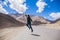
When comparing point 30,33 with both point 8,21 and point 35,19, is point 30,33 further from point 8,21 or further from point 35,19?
point 8,21

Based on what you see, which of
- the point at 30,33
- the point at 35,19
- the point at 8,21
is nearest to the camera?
the point at 30,33

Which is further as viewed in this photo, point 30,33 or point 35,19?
point 35,19

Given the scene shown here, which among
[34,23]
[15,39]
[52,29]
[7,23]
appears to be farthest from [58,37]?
[7,23]

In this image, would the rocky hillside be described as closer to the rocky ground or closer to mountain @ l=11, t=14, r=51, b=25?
mountain @ l=11, t=14, r=51, b=25

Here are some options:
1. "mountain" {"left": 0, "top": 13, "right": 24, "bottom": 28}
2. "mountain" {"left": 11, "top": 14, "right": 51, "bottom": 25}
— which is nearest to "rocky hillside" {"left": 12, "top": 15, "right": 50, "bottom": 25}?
"mountain" {"left": 11, "top": 14, "right": 51, "bottom": 25}

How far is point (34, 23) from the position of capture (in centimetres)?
533

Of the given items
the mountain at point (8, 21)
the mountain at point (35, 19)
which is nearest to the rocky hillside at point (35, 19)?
the mountain at point (35, 19)

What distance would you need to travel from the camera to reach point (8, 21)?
5.55 m

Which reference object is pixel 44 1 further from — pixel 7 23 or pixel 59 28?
pixel 7 23

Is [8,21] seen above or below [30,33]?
A: above

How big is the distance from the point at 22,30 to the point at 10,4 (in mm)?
834

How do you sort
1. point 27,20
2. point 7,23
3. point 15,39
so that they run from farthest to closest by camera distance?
point 7,23, point 27,20, point 15,39

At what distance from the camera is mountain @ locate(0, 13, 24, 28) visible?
5.41 meters

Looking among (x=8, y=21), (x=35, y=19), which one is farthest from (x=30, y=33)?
(x=8, y=21)
